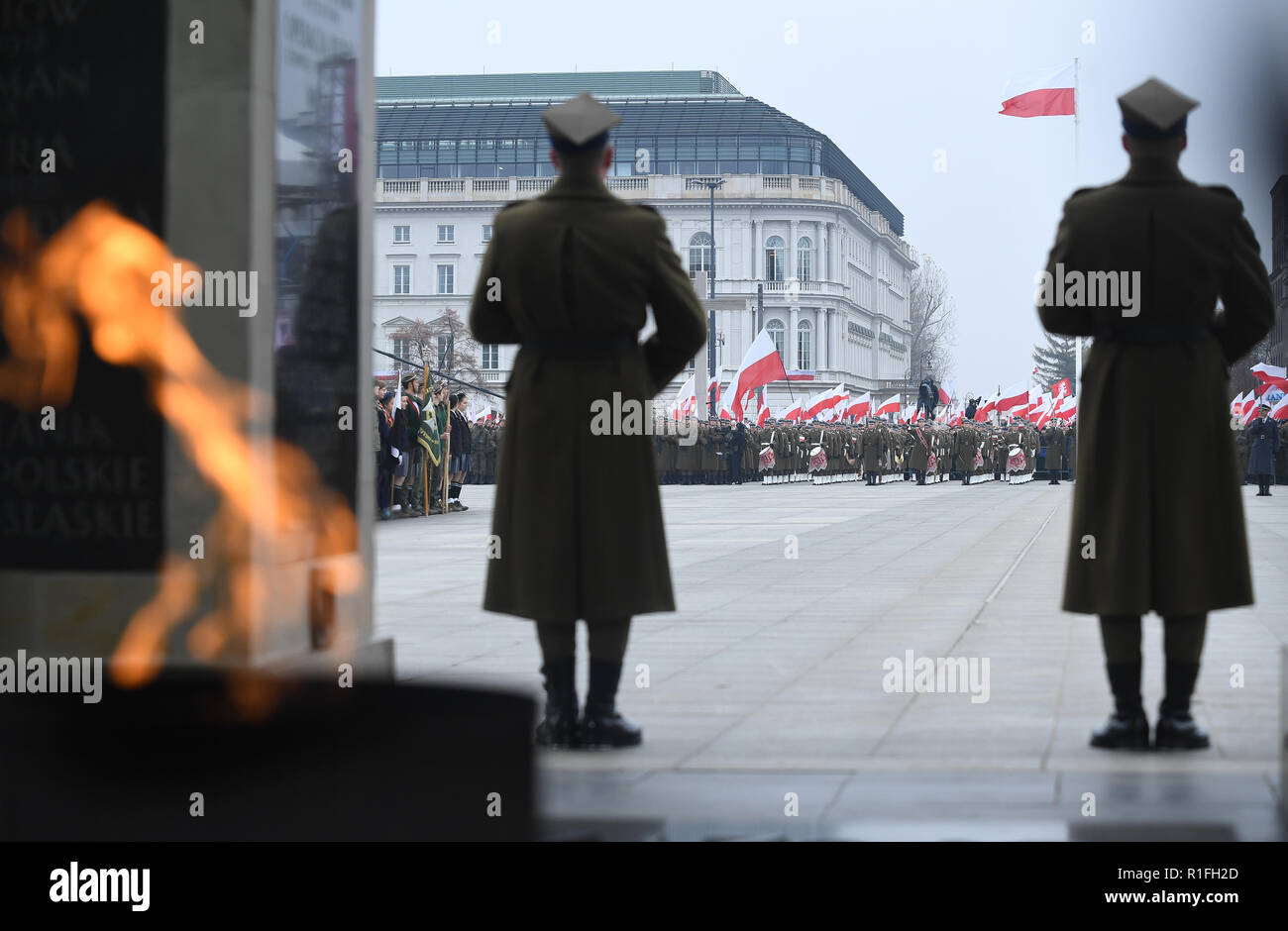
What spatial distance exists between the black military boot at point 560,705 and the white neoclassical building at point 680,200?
8874 cm

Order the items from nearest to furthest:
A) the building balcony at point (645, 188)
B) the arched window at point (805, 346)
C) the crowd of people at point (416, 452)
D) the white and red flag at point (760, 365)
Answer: the crowd of people at point (416, 452) → the white and red flag at point (760, 365) → the building balcony at point (645, 188) → the arched window at point (805, 346)

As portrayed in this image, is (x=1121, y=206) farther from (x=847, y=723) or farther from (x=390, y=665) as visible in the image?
(x=390, y=665)

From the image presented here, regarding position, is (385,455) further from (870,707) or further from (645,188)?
(645,188)

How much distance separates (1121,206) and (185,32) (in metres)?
2.69

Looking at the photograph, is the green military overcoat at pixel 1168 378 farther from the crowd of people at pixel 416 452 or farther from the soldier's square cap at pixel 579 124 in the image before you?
the crowd of people at pixel 416 452

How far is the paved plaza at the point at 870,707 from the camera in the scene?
15.3 feet

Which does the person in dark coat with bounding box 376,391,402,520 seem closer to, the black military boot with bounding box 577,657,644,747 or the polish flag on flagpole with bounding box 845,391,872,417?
the black military boot with bounding box 577,657,644,747

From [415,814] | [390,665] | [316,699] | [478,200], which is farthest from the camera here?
[478,200]

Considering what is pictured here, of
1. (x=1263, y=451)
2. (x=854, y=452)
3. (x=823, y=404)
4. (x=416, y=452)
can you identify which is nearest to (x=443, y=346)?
(x=823, y=404)

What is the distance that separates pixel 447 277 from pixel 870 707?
95240 millimetres

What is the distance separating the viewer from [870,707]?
21.5 feet

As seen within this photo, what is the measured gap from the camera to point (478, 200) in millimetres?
99250

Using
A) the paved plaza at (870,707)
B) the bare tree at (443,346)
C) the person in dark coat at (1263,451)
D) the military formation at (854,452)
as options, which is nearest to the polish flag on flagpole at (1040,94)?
the person in dark coat at (1263,451)
